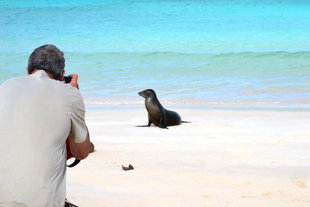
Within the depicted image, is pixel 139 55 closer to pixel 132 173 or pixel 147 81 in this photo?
pixel 147 81

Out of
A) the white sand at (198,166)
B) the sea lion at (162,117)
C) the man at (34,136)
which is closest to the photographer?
the man at (34,136)

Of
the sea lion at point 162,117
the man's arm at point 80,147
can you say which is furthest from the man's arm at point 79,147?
the sea lion at point 162,117

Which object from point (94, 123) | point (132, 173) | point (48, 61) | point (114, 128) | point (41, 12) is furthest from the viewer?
point (41, 12)

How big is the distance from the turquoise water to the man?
10027 mm

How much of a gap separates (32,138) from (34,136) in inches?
0.5

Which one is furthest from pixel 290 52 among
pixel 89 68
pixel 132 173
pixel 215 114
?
pixel 132 173

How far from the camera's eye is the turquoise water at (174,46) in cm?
1636

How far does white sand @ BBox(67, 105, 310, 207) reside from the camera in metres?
4.48

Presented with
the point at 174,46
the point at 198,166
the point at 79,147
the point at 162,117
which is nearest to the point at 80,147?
the point at 79,147

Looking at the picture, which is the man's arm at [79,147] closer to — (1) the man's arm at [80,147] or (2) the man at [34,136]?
(1) the man's arm at [80,147]

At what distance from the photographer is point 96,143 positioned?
7309mm

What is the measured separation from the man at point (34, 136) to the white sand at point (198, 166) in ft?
5.85

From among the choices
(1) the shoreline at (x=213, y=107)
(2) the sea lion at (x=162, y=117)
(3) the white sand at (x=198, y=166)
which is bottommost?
(1) the shoreline at (x=213, y=107)

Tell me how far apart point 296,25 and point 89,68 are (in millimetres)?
17889
